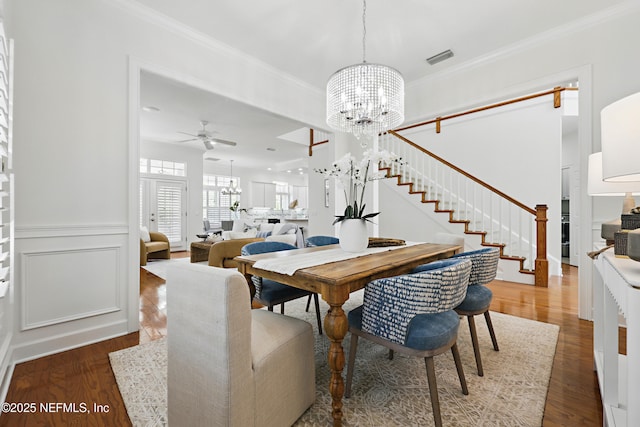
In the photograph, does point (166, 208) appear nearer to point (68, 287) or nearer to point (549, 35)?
point (68, 287)

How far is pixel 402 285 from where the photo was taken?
51.1 inches

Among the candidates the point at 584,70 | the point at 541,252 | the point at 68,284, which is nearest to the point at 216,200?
the point at 68,284

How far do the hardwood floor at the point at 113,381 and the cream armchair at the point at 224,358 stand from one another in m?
0.55

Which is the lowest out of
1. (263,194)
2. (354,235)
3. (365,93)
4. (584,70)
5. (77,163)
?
(354,235)

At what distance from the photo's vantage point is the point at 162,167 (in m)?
7.38

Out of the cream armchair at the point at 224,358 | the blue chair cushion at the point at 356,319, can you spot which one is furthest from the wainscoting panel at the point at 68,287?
the blue chair cushion at the point at 356,319

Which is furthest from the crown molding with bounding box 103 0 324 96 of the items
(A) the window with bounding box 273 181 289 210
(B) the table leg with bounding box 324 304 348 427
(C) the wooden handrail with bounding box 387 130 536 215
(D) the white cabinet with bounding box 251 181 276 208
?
(A) the window with bounding box 273 181 289 210

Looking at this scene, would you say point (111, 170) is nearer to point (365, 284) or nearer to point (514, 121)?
point (365, 284)

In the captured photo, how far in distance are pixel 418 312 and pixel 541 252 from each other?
378 cm

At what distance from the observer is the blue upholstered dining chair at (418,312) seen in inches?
49.8

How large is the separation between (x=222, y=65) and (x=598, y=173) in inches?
139

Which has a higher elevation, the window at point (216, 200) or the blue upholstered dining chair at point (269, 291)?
the window at point (216, 200)

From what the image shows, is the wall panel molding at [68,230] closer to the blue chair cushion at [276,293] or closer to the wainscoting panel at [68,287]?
the wainscoting panel at [68,287]

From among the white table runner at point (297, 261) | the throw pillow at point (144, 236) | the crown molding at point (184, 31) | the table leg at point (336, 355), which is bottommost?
the table leg at point (336, 355)
